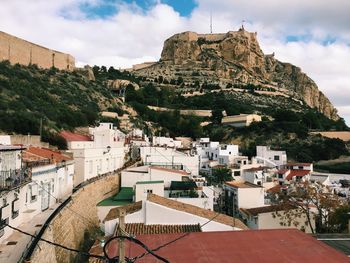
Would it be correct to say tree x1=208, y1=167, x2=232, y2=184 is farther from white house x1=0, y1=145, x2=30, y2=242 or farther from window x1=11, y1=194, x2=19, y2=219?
window x1=11, y1=194, x2=19, y2=219

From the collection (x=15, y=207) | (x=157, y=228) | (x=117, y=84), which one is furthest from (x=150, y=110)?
(x=15, y=207)

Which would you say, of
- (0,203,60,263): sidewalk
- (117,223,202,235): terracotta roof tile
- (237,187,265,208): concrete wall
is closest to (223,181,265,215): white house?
(237,187,265,208): concrete wall

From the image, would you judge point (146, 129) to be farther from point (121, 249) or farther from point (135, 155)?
point (121, 249)

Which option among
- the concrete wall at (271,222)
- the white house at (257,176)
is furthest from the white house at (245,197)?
the white house at (257,176)

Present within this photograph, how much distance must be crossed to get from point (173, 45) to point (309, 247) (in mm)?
124117

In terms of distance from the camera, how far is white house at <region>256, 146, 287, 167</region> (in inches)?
1858

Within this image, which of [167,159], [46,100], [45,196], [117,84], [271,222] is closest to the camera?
[45,196]

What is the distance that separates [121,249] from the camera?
4.29 m

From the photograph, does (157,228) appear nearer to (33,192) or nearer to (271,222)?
(33,192)

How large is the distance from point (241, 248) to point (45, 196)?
1054 cm

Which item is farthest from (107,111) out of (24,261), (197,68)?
(197,68)

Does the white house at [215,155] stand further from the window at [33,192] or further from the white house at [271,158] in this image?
the window at [33,192]

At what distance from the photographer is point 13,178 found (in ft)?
41.3

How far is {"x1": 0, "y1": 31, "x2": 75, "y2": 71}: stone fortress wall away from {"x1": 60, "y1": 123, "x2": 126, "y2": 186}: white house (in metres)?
29.8
